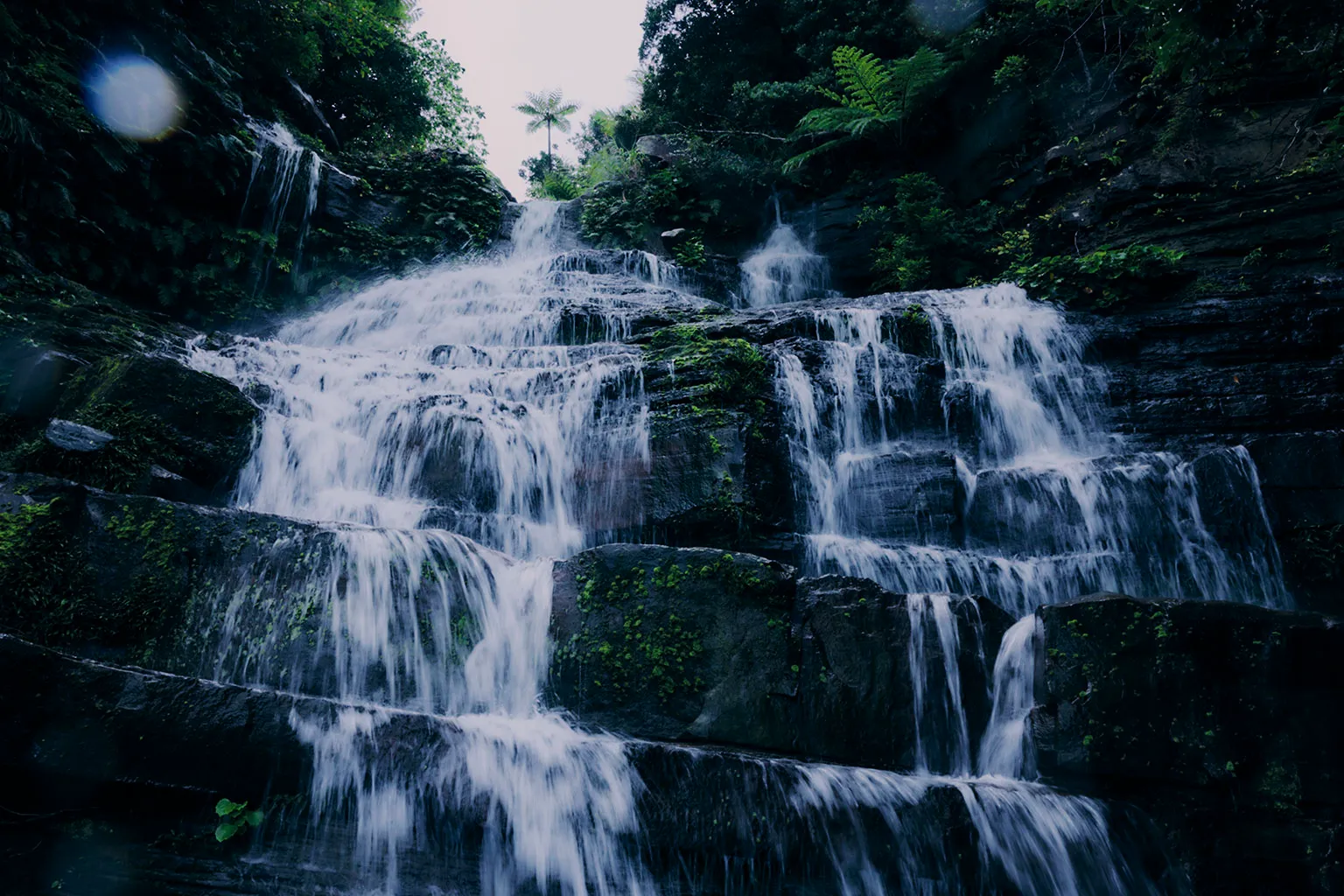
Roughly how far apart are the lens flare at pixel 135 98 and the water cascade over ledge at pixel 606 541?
3.55m

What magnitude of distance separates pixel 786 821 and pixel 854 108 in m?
14.9

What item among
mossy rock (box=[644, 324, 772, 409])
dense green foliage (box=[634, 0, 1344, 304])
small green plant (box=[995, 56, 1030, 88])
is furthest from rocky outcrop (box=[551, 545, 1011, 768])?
small green plant (box=[995, 56, 1030, 88])

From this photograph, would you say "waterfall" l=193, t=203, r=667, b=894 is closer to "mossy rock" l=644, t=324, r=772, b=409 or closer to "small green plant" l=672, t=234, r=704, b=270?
"mossy rock" l=644, t=324, r=772, b=409

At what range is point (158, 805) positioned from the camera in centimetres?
342

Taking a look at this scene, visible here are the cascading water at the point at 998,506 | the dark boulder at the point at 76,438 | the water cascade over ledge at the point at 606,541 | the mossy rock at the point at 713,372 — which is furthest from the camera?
the mossy rock at the point at 713,372

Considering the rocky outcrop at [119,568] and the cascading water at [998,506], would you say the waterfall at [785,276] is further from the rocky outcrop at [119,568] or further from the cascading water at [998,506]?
the rocky outcrop at [119,568]

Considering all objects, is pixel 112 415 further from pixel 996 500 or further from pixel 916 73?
pixel 916 73

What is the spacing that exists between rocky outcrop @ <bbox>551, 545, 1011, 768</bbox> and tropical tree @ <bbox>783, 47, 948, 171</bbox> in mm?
12755

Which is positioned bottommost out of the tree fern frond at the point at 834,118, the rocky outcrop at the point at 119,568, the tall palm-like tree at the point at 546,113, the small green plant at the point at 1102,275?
the rocky outcrop at the point at 119,568

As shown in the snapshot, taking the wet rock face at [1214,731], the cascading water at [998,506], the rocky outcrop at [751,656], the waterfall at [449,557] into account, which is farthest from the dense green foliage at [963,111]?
the rocky outcrop at [751,656]

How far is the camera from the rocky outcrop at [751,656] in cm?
475

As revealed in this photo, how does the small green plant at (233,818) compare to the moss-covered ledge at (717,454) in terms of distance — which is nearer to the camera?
the small green plant at (233,818)

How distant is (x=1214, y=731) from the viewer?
14.3ft

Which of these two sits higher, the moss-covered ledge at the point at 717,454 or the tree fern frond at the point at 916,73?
the tree fern frond at the point at 916,73
